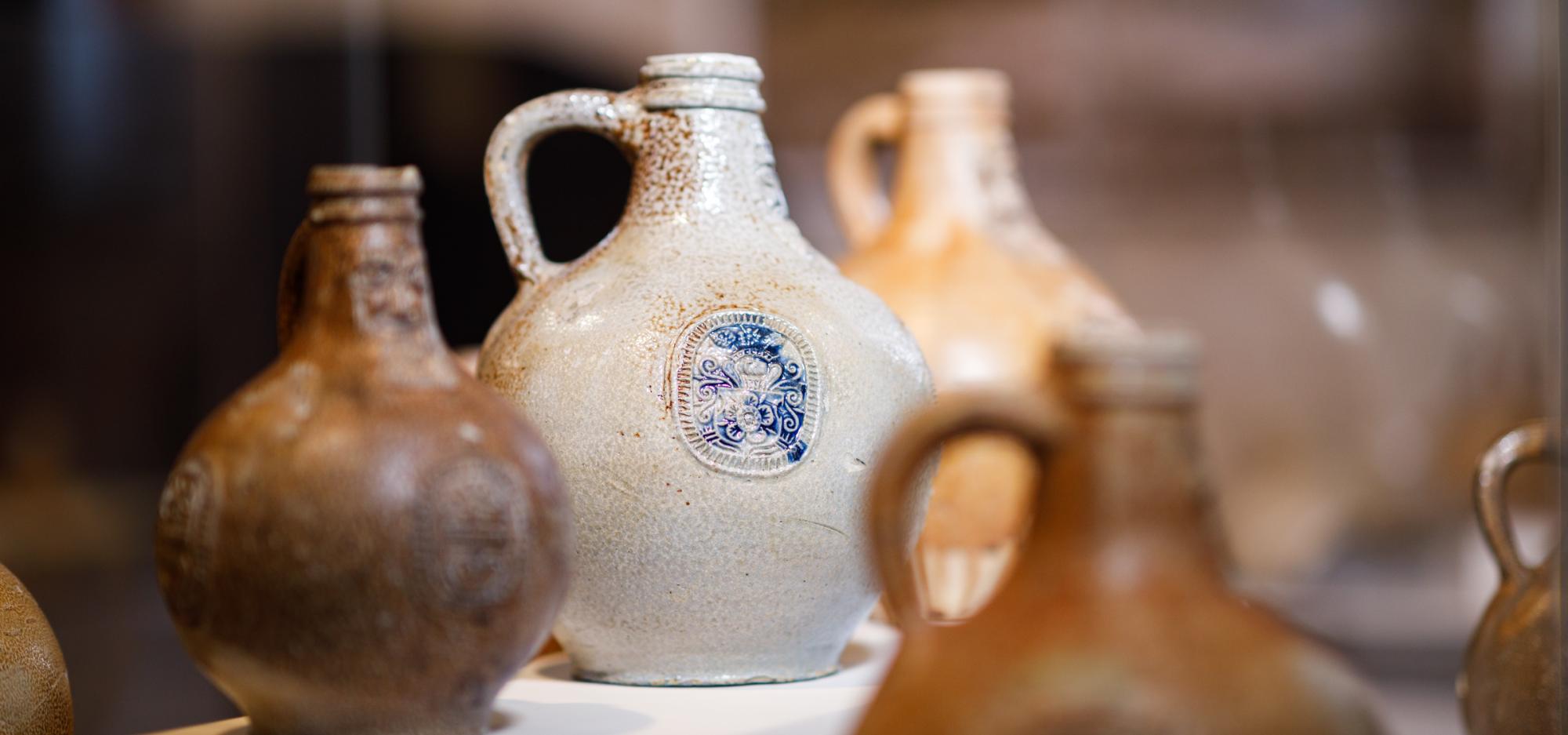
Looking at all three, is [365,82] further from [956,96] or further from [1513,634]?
[1513,634]

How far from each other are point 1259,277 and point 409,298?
2.53 metres

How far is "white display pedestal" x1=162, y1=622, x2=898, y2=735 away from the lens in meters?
1.07

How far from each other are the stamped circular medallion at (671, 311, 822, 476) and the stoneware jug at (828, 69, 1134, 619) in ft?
1.68

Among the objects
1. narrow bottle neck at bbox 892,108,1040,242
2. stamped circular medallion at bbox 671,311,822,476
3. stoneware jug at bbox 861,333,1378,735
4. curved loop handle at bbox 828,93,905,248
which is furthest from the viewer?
curved loop handle at bbox 828,93,905,248

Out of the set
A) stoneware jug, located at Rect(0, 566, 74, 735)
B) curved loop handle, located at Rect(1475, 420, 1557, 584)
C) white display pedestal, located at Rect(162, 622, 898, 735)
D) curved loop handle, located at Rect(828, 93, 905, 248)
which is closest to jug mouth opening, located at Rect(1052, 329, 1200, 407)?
white display pedestal, located at Rect(162, 622, 898, 735)

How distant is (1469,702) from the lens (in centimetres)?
115

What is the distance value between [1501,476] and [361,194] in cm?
81

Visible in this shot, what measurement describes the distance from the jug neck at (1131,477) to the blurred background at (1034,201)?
181cm

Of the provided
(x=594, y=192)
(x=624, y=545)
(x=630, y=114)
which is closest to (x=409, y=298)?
(x=624, y=545)

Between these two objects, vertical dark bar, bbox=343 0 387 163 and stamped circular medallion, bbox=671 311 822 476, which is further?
vertical dark bar, bbox=343 0 387 163

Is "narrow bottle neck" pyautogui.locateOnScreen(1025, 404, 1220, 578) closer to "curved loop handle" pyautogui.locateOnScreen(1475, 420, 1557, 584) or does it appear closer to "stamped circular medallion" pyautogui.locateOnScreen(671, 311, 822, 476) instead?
"stamped circular medallion" pyautogui.locateOnScreen(671, 311, 822, 476)

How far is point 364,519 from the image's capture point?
34.7 inches

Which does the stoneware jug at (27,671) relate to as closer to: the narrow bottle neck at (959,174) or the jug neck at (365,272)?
the jug neck at (365,272)

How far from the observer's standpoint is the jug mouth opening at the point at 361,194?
966 mm
